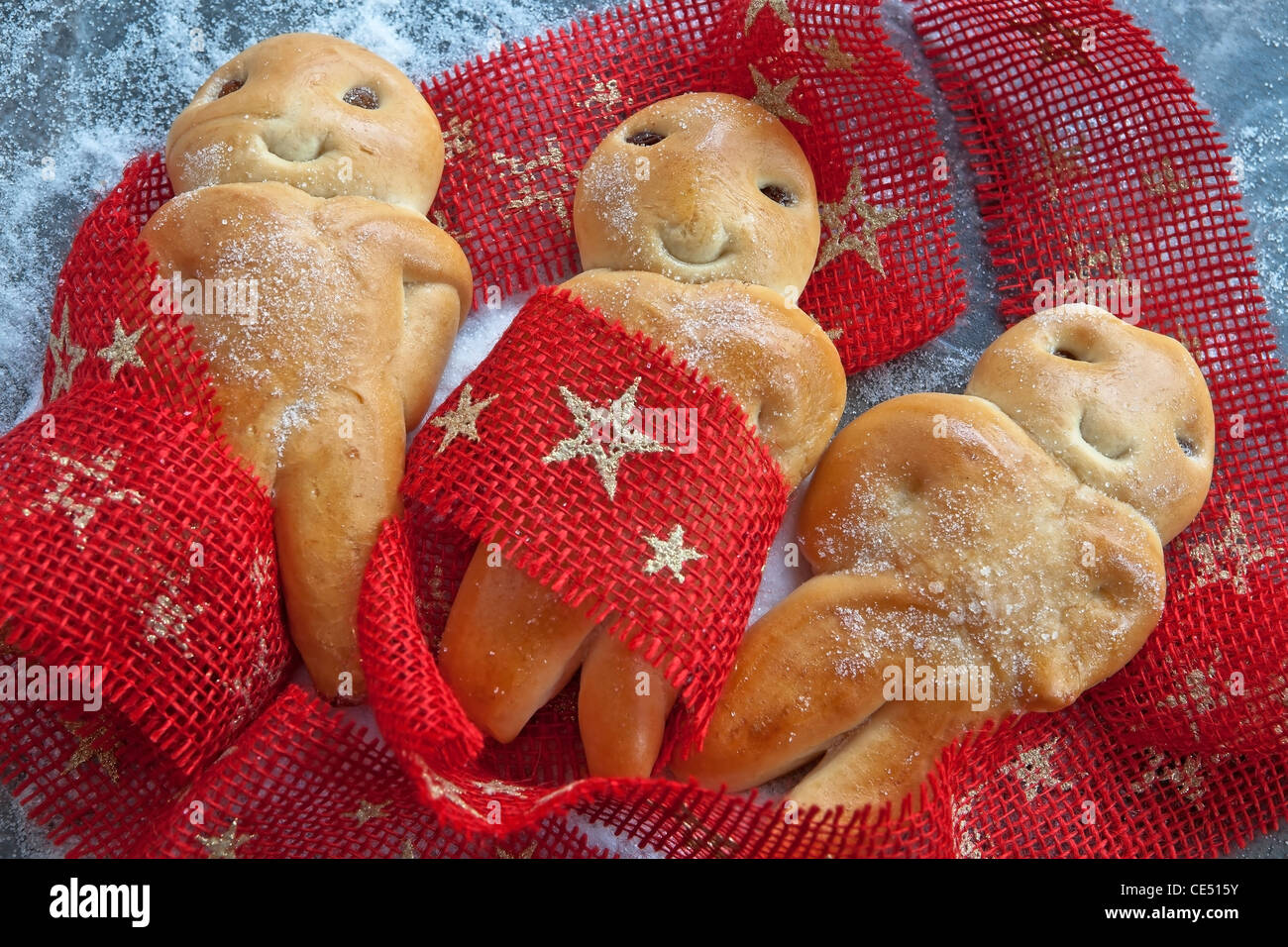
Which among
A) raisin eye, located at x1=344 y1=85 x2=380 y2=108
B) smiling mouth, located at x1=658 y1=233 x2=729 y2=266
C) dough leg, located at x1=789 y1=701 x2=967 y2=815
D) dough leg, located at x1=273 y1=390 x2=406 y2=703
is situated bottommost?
dough leg, located at x1=789 y1=701 x2=967 y2=815

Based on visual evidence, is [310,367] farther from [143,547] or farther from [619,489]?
[619,489]

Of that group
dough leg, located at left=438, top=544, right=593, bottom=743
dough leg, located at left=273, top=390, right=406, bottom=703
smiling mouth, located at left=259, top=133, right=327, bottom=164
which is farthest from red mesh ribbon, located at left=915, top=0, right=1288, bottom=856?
smiling mouth, located at left=259, top=133, right=327, bottom=164

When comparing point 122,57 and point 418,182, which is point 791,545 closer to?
point 418,182

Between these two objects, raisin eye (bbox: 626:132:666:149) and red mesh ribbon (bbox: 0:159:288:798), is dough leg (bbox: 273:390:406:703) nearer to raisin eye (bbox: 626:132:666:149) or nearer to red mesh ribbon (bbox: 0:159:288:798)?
red mesh ribbon (bbox: 0:159:288:798)

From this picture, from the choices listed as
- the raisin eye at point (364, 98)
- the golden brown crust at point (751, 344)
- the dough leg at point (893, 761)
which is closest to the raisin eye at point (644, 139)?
the golden brown crust at point (751, 344)

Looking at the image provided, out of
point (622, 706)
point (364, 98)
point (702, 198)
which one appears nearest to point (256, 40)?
point (364, 98)

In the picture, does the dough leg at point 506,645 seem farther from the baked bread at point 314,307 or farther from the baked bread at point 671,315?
the baked bread at point 314,307
